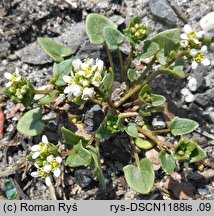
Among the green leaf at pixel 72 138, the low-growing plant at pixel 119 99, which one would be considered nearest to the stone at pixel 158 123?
the low-growing plant at pixel 119 99

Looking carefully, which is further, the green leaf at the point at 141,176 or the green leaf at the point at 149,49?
the green leaf at the point at 149,49

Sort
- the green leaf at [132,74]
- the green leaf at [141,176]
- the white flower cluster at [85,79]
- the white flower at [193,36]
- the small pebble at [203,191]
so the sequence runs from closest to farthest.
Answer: the white flower cluster at [85,79] < the white flower at [193,36] < the green leaf at [141,176] < the green leaf at [132,74] < the small pebble at [203,191]

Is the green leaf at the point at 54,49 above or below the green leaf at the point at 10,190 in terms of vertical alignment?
above

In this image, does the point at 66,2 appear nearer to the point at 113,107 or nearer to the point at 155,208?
the point at 113,107

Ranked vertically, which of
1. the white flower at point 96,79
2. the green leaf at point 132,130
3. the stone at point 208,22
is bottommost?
the green leaf at point 132,130

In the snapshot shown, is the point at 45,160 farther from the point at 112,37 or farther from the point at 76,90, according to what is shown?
the point at 112,37

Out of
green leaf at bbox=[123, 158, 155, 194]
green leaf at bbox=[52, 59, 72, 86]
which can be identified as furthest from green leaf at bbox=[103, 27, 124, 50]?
green leaf at bbox=[123, 158, 155, 194]

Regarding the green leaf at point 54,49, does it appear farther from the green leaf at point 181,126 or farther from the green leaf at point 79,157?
the green leaf at point 181,126

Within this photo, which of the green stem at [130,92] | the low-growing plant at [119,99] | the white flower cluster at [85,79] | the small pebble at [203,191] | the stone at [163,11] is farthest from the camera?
the stone at [163,11]

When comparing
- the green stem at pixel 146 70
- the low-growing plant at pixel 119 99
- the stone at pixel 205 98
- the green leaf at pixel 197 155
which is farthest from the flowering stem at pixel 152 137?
the stone at pixel 205 98
